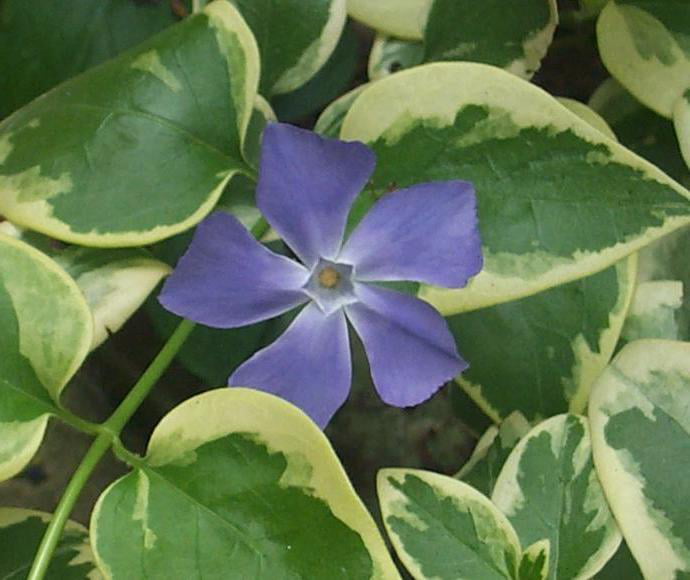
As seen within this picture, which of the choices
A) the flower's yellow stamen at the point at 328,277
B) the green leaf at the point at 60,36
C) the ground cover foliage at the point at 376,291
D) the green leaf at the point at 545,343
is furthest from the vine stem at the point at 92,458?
the green leaf at the point at 60,36

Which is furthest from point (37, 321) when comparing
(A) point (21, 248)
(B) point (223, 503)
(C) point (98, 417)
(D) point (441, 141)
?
(C) point (98, 417)

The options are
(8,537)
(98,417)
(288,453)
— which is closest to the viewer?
(288,453)

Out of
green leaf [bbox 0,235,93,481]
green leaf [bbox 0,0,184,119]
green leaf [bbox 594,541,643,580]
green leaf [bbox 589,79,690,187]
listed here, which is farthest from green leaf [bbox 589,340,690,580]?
green leaf [bbox 0,0,184,119]

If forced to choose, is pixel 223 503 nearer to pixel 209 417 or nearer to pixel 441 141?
pixel 209 417

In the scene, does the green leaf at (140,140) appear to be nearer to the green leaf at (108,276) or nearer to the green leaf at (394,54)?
the green leaf at (108,276)

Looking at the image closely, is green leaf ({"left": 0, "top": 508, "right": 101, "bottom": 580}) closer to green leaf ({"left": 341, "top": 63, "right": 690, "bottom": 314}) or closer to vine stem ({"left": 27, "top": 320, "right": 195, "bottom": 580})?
vine stem ({"left": 27, "top": 320, "right": 195, "bottom": 580})
